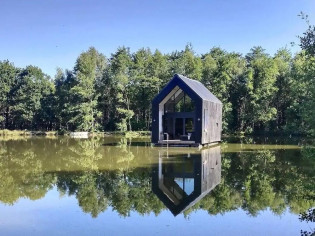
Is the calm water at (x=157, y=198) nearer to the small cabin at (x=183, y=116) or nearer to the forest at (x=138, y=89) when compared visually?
the small cabin at (x=183, y=116)

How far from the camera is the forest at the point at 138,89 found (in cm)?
4953

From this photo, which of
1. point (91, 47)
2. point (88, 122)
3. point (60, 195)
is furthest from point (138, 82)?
point (60, 195)

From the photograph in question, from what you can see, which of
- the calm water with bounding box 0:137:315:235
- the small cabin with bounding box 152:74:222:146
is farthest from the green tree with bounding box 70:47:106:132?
the calm water with bounding box 0:137:315:235

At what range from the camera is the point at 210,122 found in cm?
3148

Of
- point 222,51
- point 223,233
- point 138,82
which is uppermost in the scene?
point 222,51

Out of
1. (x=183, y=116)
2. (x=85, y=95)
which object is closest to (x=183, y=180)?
(x=183, y=116)

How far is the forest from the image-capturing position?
49531 millimetres

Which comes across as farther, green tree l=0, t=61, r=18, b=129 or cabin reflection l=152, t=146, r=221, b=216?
green tree l=0, t=61, r=18, b=129

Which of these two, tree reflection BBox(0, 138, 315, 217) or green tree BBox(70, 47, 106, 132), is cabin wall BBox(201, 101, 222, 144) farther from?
green tree BBox(70, 47, 106, 132)

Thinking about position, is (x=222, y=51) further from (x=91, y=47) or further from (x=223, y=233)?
(x=223, y=233)

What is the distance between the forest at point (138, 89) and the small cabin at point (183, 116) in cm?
1541

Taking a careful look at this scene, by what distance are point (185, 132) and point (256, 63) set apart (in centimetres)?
2219

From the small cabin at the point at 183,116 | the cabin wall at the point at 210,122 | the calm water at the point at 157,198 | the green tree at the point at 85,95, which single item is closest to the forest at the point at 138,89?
the green tree at the point at 85,95

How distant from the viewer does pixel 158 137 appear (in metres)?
30.4
